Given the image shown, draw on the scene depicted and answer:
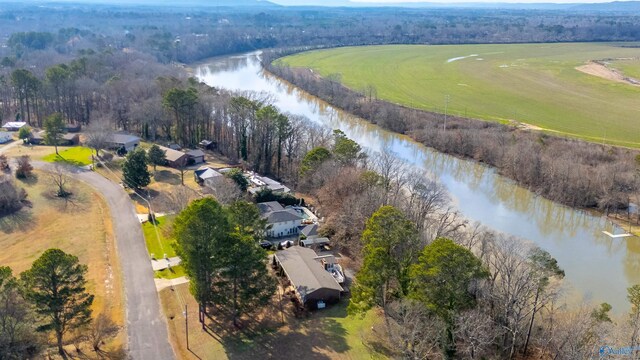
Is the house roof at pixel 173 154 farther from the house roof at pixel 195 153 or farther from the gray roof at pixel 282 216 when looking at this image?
the gray roof at pixel 282 216

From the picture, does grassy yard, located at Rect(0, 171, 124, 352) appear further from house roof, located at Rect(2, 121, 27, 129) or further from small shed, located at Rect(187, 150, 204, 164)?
house roof, located at Rect(2, 121, 27, 129)

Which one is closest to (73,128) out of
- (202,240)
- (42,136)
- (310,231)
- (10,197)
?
(42,136)

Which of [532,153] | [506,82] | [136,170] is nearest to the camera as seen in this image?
[136,170]

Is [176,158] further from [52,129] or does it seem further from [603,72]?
[603,72]

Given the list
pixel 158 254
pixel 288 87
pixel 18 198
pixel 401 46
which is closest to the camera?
pixel 158 254

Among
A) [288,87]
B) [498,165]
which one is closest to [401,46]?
[288,87]

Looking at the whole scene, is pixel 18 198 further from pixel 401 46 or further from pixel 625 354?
pixel 401 46

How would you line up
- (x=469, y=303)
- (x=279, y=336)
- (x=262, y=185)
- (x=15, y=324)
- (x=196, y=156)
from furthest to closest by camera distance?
(x=196, y=156), (x=262, y=185), (x=279, y=336), (x=469, y=303), (x=15, y=324)
